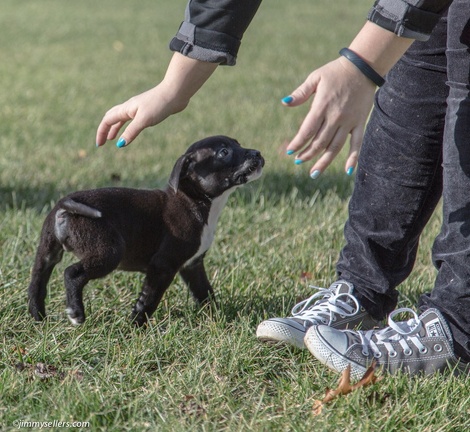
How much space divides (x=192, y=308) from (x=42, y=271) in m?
0.64

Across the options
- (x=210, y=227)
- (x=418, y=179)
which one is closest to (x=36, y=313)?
(x=210, y=227)

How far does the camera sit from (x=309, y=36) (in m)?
15.5

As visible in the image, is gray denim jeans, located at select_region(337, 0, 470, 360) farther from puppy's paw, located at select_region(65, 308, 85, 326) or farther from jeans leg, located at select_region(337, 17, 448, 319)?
puppy's paw, located at select_region(65, 308, 85, 326)

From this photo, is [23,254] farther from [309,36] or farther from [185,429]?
[309,36]

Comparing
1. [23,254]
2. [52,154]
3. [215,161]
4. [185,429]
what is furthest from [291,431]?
[52,154]

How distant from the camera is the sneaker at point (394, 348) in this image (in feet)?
9.32

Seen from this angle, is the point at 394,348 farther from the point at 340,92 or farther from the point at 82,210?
the point at 82,210

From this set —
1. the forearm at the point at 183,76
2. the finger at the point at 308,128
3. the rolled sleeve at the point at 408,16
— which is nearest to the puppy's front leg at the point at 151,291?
the forearm at the point at 183,76

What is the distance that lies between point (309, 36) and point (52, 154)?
947 cm

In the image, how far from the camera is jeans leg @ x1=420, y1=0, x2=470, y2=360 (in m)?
2.85

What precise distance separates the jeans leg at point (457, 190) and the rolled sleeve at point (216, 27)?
72cm

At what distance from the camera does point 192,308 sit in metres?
3.43

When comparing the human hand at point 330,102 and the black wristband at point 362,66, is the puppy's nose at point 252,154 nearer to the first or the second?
the human hand at point 330,102

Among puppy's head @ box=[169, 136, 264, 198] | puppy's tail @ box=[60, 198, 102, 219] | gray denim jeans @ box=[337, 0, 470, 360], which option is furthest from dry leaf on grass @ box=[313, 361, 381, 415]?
puppy's tail @ box=[60, 198, 102, 219]
